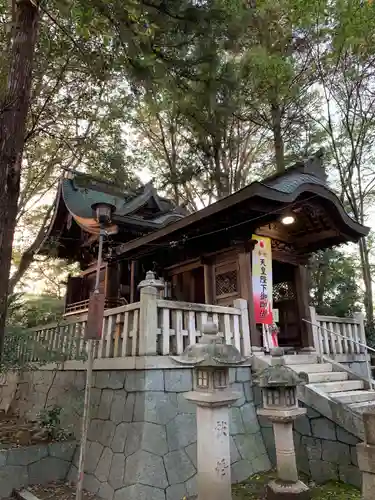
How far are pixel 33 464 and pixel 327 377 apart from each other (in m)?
5.14

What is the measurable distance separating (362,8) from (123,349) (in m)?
11.7

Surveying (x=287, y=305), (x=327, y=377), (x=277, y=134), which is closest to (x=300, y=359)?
(x=327, y=377)

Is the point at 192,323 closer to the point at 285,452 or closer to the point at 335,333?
the point at 285,452

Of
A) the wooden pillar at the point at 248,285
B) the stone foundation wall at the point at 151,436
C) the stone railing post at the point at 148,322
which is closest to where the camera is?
the stone foundation wall at the point at 151,436

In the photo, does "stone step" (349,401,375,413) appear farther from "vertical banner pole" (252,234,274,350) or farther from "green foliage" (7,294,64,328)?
"green foliage" (7,294,64,328)

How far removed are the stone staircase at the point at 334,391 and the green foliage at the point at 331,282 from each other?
643cm

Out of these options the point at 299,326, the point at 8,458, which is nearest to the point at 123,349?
the point at 8,458

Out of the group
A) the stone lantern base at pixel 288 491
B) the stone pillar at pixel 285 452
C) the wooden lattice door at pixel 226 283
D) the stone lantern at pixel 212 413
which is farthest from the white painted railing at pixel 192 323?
the stone lantern base at pixel 288 491

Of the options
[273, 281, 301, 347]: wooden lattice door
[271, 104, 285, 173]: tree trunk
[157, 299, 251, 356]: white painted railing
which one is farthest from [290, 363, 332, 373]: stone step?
[271, 104, 285, 173]: tree trunk

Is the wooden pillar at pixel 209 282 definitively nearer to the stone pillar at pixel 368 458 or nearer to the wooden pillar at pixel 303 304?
the wooden pillar at pixel 303 304

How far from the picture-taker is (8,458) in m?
5.27

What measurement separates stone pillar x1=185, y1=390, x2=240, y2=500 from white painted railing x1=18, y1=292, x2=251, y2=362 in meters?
1.62

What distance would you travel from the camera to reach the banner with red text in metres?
7.29

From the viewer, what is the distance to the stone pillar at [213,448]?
A: 349cm
